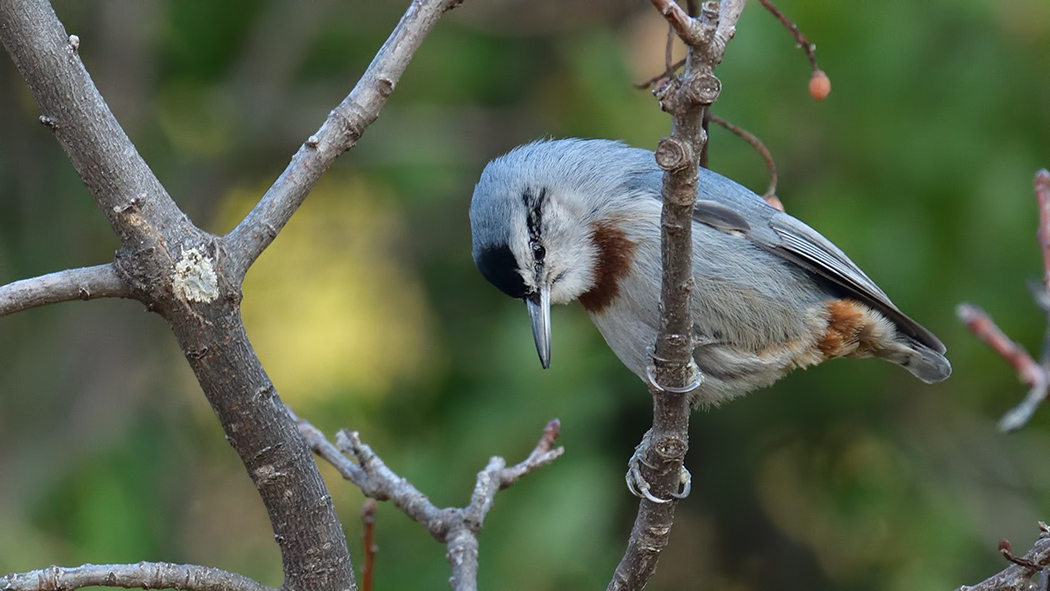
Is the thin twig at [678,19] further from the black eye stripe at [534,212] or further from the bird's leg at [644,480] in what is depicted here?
the black eye stripe at [534,212]

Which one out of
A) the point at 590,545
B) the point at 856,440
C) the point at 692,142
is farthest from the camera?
the point at 856,440

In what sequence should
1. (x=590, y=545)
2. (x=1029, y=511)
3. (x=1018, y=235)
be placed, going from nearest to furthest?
(x=590, y=545), (x=1018, y=235), (x=1029, y=511)

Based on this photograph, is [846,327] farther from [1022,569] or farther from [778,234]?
[1022,569]

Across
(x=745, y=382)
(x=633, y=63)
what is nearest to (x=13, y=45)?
(x=745, y=382)

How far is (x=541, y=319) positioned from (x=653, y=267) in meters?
0.36

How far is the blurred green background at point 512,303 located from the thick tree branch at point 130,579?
191cm

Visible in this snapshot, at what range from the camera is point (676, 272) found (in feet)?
5.82

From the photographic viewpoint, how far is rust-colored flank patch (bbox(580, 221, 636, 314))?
2836mm

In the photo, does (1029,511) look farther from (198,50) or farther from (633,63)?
(198,50)

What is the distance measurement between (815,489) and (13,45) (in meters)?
4.26

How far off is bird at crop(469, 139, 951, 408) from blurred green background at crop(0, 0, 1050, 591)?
1.10m

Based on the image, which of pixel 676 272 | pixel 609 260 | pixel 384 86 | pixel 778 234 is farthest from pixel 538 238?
pixel 676 272

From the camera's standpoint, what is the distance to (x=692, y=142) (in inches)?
63.2

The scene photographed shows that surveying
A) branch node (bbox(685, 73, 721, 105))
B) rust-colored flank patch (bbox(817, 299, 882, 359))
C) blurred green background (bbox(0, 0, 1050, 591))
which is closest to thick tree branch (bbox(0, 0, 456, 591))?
branch node (bbox(685, 73, 721, 105))
